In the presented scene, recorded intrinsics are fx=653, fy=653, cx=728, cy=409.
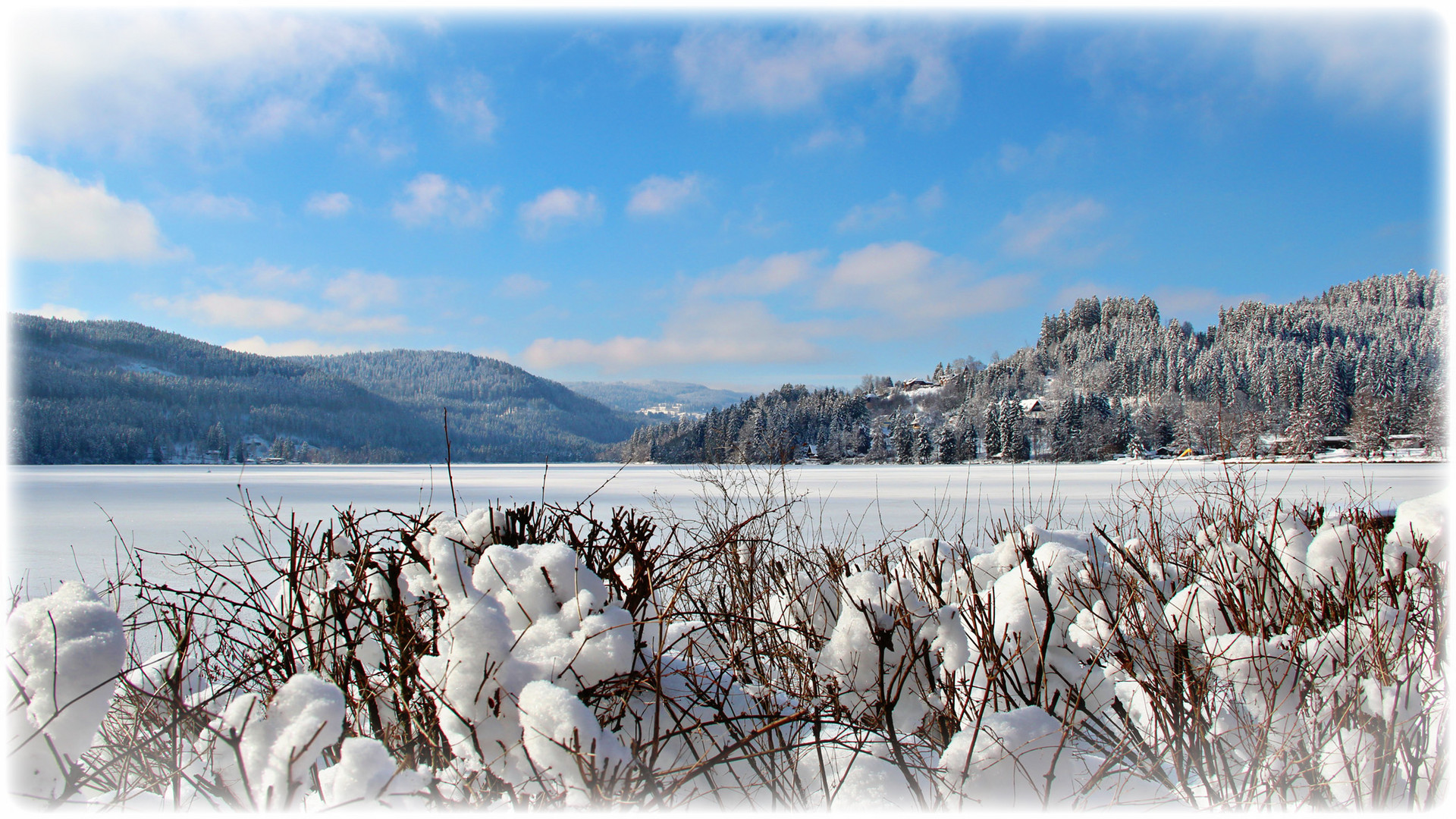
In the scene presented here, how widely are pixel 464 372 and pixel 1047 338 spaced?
147m

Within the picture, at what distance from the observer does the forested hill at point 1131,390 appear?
5981cm

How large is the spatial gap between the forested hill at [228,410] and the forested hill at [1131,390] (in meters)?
37.4

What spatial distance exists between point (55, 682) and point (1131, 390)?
10381 cm

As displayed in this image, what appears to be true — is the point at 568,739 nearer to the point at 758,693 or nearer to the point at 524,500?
the point at 758,693

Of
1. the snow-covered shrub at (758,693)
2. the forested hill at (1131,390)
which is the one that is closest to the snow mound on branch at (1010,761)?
the snow-covered shrub at (758,693)

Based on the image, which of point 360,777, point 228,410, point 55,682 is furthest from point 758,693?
point 228,410

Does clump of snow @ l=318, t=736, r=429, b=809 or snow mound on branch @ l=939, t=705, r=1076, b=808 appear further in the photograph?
snow mound on branch @ l=939, t=705, r=1076, b=808

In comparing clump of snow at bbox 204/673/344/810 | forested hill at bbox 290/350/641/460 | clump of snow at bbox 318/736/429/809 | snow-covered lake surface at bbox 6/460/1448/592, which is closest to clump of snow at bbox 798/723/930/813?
clump of snow at bbox 318/736/429/809

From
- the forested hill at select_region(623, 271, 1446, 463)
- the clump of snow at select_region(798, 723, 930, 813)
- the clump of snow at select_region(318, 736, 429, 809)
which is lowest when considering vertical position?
the clump of snow at select_region(798, 723, 930, 813)

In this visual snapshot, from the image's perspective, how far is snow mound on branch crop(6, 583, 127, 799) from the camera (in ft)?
4.05

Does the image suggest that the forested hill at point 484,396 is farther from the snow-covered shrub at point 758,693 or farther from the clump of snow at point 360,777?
the clump of snow at point 360,777

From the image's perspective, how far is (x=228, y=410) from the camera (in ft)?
348

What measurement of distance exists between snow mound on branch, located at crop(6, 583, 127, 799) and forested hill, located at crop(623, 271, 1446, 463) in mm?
37313

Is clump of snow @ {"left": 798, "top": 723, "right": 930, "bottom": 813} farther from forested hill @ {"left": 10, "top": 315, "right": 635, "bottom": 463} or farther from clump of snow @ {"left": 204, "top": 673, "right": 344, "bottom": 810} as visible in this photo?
forested hill @ {"left": 10, "top": 315, "right": 635, "bottom": 463}
